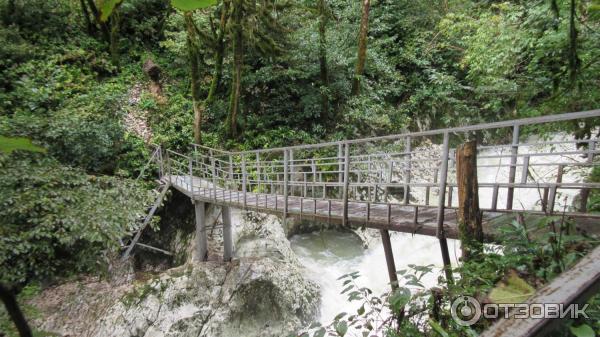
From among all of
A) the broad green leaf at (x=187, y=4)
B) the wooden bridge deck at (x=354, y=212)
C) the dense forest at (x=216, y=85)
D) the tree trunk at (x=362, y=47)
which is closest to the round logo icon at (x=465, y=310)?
the wooden bridge deck at (x=354, y=212)

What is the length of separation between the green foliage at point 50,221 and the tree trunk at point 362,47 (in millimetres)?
7450

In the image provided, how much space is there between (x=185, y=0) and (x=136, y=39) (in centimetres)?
1329

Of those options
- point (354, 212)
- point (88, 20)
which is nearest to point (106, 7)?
point (354, 212)

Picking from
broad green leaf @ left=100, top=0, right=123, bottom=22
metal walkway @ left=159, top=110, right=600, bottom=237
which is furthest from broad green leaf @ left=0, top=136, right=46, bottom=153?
metal walkway @ left=159, top=110, right=600, bottom=237

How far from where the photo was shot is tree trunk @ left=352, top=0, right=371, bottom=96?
31.0 feet

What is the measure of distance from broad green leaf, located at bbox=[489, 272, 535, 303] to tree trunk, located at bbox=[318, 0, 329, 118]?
8616mm

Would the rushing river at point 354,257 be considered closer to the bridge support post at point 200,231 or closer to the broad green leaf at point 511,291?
the bridge support post at point 200,231

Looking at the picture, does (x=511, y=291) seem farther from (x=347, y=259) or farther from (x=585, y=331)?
(x=347, y=259)

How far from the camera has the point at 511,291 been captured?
127 cm

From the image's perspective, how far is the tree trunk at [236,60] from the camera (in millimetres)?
8047

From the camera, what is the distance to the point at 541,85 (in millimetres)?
5598

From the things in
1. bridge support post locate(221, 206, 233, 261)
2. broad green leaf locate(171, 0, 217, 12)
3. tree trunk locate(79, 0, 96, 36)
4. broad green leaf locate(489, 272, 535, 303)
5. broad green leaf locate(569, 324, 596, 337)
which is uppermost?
tree trunk locate(79, 0, 96, 36)

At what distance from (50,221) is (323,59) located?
24.9ft

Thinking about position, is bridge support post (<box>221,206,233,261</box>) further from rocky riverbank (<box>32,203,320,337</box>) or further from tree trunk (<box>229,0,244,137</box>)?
tree trunk (<box>229,0,244,137</box>)
